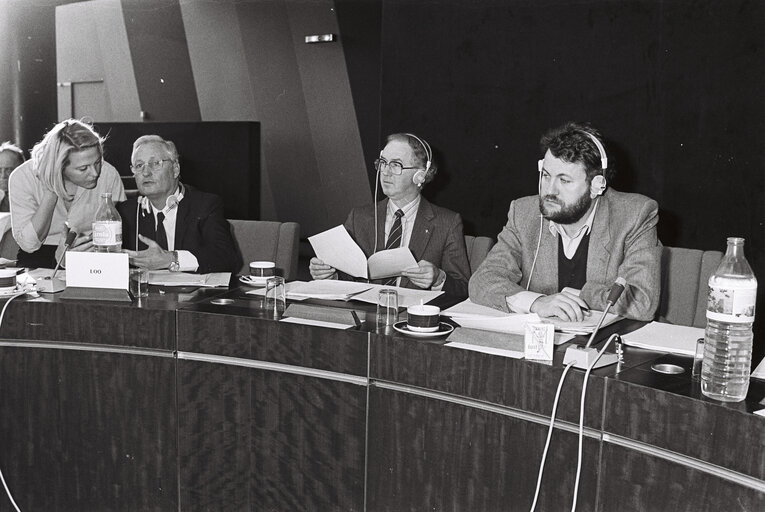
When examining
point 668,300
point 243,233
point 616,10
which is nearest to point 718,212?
point 668,300

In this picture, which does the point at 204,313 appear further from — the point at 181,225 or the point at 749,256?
the point at 749,256

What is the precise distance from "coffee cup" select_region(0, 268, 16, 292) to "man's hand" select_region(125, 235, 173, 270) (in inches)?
15.5

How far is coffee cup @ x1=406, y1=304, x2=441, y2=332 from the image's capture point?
1.88 meters

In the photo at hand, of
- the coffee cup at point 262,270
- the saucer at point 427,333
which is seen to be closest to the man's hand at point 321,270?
the coffee cup at point 262,270

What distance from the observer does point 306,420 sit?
198 cm

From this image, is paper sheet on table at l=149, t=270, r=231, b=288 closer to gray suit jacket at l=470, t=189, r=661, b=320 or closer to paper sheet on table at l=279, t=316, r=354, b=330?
paper sheet on table at l=279, t=316, r=354, b=330

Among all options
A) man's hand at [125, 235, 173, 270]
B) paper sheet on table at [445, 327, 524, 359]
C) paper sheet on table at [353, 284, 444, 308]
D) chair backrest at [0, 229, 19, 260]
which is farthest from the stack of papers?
chair backrest at [0, 229, 19, 260]

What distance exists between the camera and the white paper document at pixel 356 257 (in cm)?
239

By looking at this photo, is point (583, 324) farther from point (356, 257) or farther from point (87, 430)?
point (87, 430)

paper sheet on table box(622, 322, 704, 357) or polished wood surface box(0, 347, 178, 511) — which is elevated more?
paper sheet on table box(622, 322, 704, 357)

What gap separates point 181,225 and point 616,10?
1.83m

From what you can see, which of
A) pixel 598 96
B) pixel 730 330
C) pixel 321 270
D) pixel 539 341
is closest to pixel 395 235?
pixel 321 270

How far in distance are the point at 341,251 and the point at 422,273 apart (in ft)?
0.91

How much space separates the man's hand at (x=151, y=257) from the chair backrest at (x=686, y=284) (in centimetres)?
167
